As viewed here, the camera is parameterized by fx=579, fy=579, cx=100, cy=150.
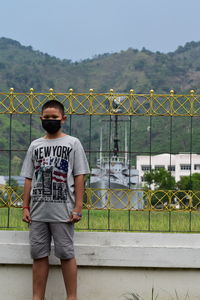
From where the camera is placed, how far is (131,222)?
537 centimetres

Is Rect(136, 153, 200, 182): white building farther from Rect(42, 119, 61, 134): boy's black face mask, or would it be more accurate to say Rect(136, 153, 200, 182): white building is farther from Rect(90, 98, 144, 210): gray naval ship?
Rect(42, 119, 61, 134): boy's black face mask

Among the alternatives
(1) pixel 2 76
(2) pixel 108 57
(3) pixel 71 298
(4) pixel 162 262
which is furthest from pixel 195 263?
→ (2) pixel 108 57

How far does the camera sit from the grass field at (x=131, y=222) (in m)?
5.00

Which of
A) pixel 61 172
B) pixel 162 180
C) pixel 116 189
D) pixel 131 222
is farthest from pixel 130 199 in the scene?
pixel 162 180

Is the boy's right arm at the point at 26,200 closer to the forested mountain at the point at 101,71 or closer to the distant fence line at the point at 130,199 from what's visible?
the distant fence line at the point at 130,199

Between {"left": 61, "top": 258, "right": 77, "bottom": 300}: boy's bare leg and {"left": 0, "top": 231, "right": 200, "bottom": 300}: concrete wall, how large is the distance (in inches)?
9.3

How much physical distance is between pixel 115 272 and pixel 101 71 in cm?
8600

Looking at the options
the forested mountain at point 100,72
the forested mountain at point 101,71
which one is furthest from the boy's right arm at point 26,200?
the forested mountain at point 101,71

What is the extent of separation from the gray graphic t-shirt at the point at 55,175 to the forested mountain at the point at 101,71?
64523 mm

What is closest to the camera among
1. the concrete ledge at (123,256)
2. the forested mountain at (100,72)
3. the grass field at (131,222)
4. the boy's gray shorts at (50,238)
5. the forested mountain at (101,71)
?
the boy's gray shorts at (50,238)

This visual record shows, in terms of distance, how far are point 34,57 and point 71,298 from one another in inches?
3832

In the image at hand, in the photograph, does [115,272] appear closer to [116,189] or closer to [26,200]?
[116,189]

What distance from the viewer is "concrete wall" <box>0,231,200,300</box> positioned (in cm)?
445

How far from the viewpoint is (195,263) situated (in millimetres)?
4461
